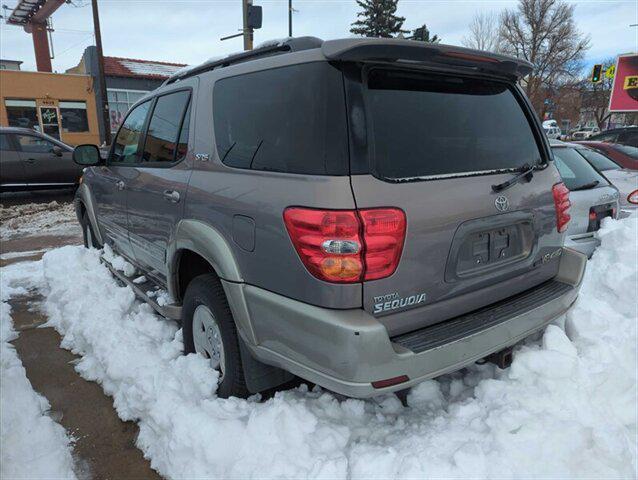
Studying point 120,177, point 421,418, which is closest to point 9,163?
point 120,177

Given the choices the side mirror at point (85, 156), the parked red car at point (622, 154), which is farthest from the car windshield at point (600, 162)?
the side mirror at point (85, 156)

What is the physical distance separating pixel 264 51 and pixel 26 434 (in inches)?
102

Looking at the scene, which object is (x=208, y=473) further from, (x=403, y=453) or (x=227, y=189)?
(x=227, y=189)

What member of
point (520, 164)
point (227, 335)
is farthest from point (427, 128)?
point (227, 335)

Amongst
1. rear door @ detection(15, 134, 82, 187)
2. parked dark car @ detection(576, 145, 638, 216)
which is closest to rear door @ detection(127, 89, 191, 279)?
parked dark car @ detection(576, 145, 638, 216)

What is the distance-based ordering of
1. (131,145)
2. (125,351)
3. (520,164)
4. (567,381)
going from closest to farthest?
(567,381) → (520,164) → (125,351) → (131,145)

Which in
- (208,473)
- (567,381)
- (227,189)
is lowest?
(208,473)

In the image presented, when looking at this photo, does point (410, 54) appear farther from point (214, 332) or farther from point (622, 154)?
point (622, 154)

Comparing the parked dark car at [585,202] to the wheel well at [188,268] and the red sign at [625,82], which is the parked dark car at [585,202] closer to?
the wheel well at [188,268]

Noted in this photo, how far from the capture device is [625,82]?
2614cm

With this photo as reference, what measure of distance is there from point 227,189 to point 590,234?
3.84m

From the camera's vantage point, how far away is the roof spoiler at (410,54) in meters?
1.98

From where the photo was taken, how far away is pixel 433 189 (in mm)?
2119

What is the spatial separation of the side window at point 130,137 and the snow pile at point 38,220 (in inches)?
171
